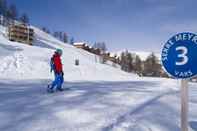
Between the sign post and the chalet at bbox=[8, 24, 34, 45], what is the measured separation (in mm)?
45061

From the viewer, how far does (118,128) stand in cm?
752

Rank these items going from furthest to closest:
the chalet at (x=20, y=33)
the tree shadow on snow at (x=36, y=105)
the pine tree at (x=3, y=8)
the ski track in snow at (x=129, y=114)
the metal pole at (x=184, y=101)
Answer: the pine tree at (x=3, y=8) < the chalet at (x=20, y=33) < the tree shadow on snow at (x=36, y=105) < the ski track in snow at (x=129, y=114) < the metal pole at (x=184, y=101)

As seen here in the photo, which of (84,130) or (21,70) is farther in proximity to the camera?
(21,70)

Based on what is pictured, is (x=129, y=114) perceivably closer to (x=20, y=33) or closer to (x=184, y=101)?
(x=184, y=101)

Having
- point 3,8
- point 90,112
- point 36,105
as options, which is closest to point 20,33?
point 36,105

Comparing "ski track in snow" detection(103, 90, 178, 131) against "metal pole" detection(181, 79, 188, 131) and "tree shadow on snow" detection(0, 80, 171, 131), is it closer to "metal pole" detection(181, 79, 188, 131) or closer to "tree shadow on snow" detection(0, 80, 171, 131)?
"tree shadow on snow" detection(0, 80, 171, 131)

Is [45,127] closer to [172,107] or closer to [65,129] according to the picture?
[65,129]

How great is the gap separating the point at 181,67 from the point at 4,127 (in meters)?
4.25

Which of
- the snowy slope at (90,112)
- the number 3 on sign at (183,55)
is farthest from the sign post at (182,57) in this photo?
the snowy slope at (90,112)

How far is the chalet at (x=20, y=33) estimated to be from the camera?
48.4 metres

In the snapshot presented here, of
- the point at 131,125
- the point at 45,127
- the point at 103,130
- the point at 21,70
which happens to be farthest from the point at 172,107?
the point at 21,70

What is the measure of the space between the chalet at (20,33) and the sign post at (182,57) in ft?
148

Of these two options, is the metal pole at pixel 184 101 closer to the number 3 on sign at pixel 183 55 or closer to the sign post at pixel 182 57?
the sign post at pixel 182 57

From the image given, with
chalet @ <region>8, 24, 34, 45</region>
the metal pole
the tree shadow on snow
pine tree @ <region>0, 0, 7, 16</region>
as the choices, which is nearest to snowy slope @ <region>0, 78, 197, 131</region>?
the tree shadow on snow
